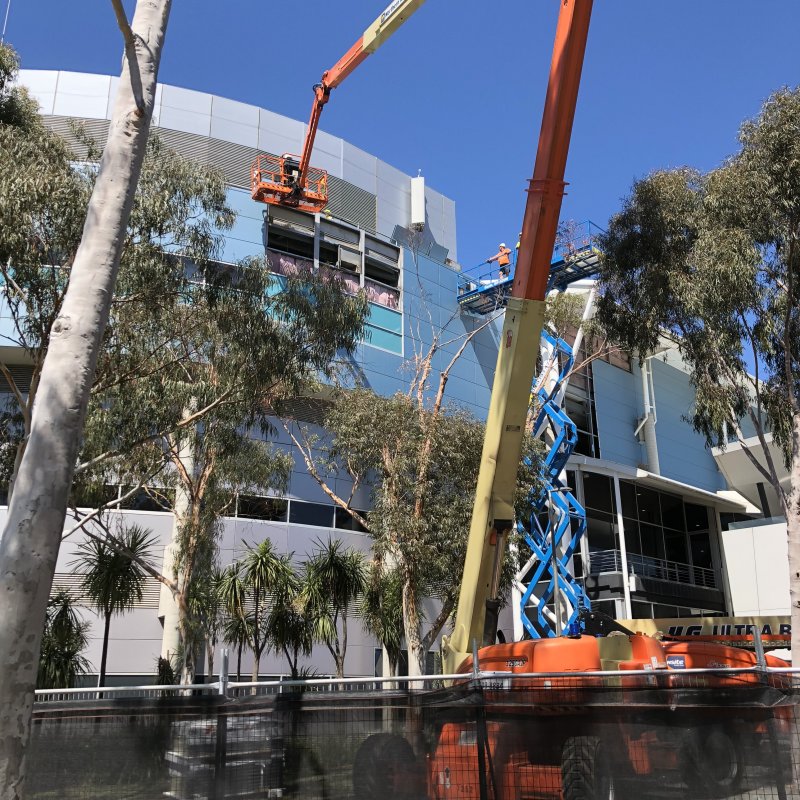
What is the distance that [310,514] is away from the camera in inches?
1024

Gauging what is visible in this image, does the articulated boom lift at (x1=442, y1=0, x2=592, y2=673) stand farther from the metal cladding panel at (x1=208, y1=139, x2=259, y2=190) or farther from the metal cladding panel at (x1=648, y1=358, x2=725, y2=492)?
the metal cladding panel at (x1=648, y1=358, x2=725, y2=492)

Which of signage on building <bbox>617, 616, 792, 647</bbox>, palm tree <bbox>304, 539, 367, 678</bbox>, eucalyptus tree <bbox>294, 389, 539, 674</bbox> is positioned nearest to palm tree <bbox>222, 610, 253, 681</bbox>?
palm tree <bbox>304, 539, 367, 678</bbox>

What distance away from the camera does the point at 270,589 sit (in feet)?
66.0

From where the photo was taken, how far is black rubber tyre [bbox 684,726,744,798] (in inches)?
223

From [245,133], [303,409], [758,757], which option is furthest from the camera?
[245,133]

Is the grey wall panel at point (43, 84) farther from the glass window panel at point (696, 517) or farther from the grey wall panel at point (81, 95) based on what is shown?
the glass window panel at point (696, 517)

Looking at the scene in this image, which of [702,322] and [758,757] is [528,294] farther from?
[702,322]

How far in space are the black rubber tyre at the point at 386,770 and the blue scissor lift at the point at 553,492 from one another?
1696 cm

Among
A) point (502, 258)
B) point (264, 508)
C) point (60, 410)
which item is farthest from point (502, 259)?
A: point (60, 410)

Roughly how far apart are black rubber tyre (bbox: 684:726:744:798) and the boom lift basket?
2359cm

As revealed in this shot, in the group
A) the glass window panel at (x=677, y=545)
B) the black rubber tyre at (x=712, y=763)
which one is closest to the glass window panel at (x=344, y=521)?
the glass window panel at (x=677, y=545)

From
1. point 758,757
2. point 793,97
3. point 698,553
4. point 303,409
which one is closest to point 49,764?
point 758,757

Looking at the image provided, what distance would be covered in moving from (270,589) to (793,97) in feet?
51.6

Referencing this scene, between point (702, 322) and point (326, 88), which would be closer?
point (702, 322)
